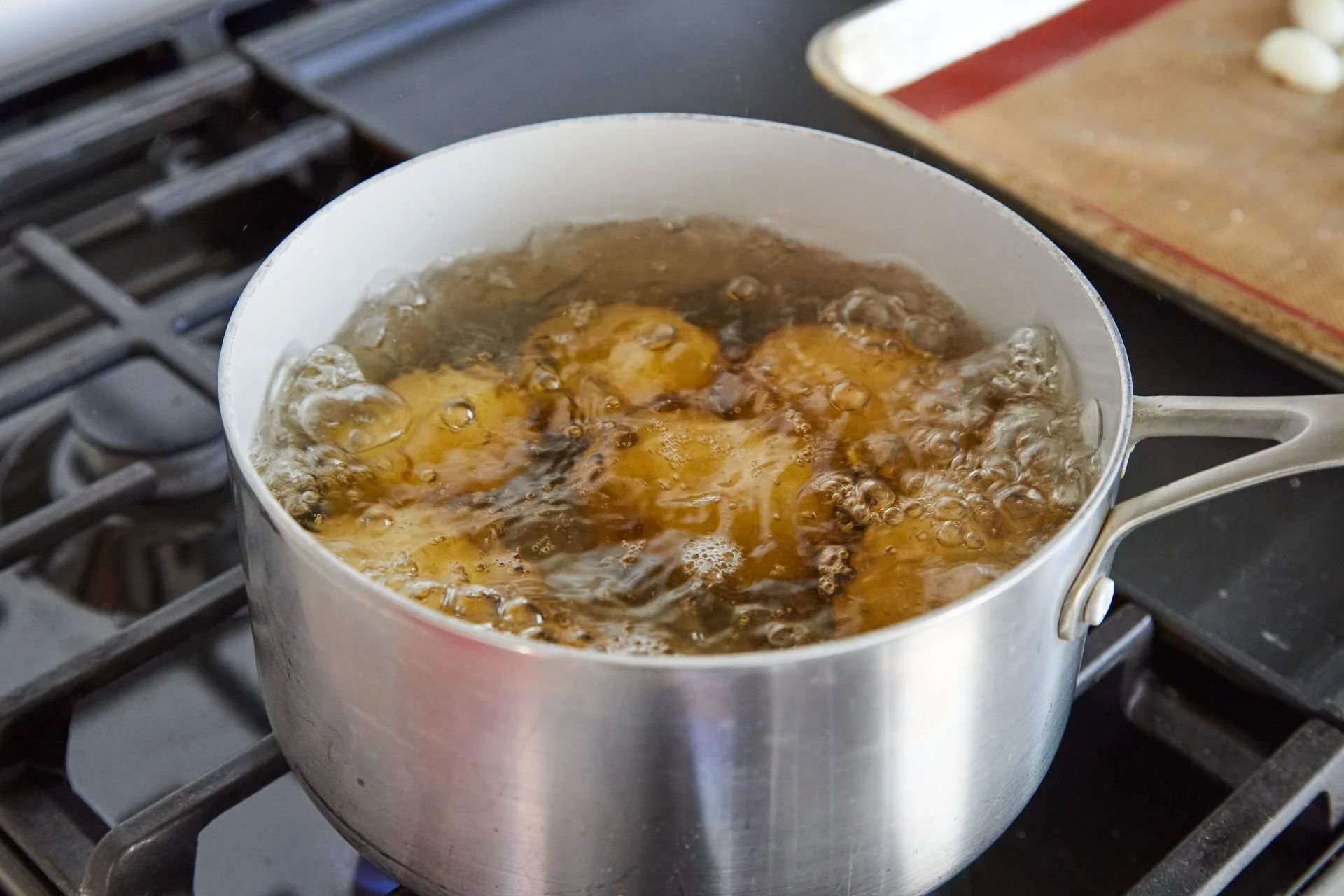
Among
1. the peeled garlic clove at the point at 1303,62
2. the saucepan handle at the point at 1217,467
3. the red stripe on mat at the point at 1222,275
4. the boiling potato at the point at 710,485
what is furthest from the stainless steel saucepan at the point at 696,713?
the peeled garlic clove at the point at 1303,62

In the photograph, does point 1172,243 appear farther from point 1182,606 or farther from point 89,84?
point 89,84

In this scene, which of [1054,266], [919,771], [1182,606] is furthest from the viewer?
[1182,606]

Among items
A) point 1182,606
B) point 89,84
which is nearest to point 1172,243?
point 1182,606

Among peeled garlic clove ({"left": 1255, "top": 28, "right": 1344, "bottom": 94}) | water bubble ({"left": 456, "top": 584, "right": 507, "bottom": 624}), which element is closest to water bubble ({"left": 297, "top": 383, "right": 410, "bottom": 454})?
water bubble ({"left": 456, "top": 584, "right": 507, "bottom": 624})

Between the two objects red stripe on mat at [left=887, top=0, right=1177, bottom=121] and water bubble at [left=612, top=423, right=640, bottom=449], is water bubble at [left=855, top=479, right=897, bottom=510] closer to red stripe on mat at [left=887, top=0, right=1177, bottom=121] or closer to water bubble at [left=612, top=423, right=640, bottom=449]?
water bubble at [left=612, top=423, right=640, bottom=449]

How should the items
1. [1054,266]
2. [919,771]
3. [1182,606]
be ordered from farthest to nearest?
1. [1182,606]
2. [1054,266]
3. [919,771]

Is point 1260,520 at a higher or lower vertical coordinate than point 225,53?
lower

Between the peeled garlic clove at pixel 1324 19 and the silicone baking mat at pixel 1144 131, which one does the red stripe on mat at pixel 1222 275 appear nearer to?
the silicone baking mat at pixel 1144 131
